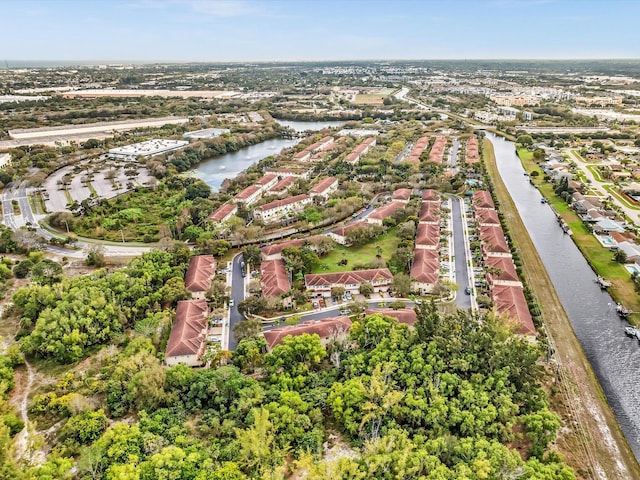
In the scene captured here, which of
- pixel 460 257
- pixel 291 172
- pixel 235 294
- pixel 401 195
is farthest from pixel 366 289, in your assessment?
pixel 291 172

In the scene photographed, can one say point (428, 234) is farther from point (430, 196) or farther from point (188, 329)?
point (188, 329)

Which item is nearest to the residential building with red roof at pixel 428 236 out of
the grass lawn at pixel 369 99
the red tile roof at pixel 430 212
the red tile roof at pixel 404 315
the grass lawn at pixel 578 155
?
the red tile roof at pixel 430 212

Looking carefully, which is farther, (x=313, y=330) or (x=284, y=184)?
(x=284, y=184)

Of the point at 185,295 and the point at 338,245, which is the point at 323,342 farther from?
the point at 338,245

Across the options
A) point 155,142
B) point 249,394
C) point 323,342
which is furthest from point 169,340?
point 155,142

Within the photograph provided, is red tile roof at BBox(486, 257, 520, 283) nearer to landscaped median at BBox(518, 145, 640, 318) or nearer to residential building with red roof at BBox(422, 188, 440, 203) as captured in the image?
landscaped median at BBox(518, 145, 640, 318)
